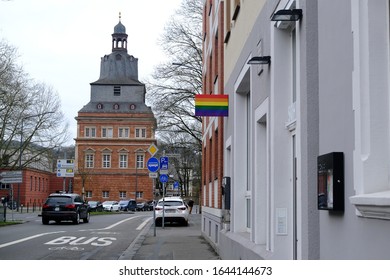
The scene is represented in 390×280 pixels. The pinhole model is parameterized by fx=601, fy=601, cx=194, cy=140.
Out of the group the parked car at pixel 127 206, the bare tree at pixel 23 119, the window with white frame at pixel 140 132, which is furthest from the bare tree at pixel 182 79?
the window with white frame at pixel 140 132

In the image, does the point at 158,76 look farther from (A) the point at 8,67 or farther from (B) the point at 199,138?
(A) the point at 8,67

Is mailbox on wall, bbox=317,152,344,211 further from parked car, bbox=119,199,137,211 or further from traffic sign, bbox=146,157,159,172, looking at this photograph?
parked car, bbox=119,199,137,211

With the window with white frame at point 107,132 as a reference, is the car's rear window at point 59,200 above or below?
below

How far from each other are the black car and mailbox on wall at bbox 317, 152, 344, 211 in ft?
91.2

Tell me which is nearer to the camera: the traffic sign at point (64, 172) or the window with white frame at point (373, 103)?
the window with white frame at point (373, 103)

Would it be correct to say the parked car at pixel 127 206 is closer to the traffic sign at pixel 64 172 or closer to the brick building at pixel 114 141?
the traffic sign at pixel 64 172

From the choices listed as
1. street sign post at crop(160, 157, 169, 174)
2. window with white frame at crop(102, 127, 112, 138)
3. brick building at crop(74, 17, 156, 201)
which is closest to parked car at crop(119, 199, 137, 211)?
brick building at crop(74, 17, 156, 201)

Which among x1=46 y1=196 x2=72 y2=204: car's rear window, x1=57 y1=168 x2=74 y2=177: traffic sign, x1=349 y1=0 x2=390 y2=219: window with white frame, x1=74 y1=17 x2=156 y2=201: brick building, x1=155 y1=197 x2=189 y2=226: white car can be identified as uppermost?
x1=74 y1=17 x2=156 y2=201: brick building

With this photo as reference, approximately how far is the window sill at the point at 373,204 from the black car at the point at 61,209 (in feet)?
93.4

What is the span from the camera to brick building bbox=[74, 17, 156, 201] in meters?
96.1

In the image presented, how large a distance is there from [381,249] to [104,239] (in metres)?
18.0

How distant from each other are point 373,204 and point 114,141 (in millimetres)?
94689

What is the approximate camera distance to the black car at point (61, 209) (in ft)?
103
